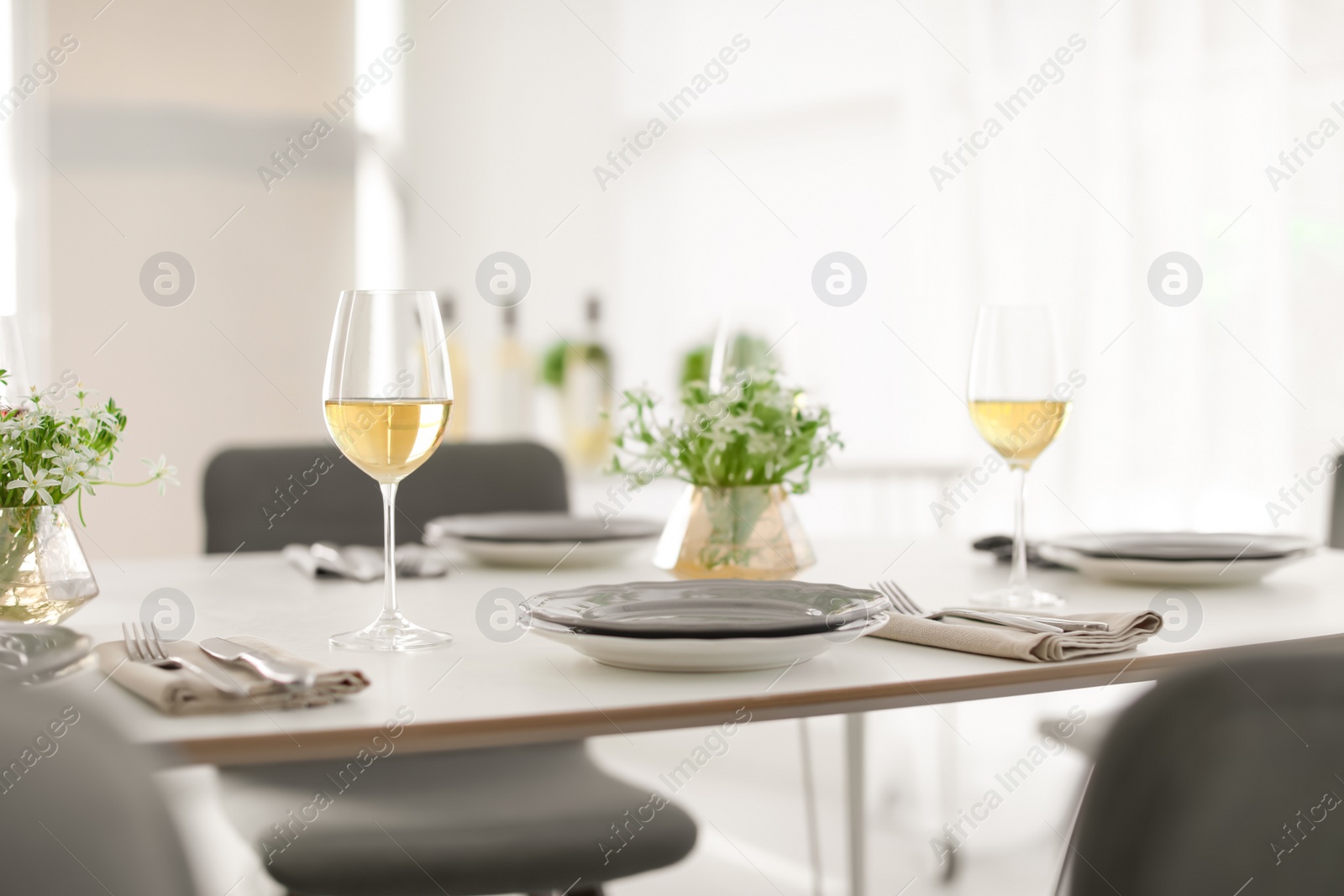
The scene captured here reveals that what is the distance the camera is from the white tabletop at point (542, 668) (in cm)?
64

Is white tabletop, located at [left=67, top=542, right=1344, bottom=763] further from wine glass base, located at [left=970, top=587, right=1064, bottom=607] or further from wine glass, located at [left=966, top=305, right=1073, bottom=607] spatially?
wine glass, located at [left=966, top=305, right=1073, bottom=607]

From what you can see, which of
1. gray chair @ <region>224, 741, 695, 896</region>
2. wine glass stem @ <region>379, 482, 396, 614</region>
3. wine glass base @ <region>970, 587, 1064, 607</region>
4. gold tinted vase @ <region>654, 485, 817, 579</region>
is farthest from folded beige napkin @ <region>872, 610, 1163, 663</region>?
gray chair @ <region>224, 741, 695, 896</region>

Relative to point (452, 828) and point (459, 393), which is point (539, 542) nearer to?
point (452, 828)

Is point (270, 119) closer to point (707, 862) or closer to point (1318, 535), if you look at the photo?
point (707, 862)

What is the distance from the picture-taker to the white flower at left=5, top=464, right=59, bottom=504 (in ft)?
2.78

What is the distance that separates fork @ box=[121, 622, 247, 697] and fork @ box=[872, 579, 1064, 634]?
1.58 ft

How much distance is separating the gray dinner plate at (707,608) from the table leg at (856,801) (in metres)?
1.09

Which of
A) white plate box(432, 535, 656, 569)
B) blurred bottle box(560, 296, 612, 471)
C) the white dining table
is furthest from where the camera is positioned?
blurred bottle box(560, 296, 612, 471)

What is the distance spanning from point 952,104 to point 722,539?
2.20 m


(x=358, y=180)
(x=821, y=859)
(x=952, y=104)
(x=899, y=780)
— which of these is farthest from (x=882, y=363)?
(x=358, y=180)

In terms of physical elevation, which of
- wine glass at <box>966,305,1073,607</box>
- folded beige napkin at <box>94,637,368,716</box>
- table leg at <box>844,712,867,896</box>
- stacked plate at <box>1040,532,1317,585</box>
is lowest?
table leg at <box>844,712,867,896</box>

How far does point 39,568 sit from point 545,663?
0.37 m

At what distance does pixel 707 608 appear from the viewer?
33.4 inches

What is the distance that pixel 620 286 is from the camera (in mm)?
3660
